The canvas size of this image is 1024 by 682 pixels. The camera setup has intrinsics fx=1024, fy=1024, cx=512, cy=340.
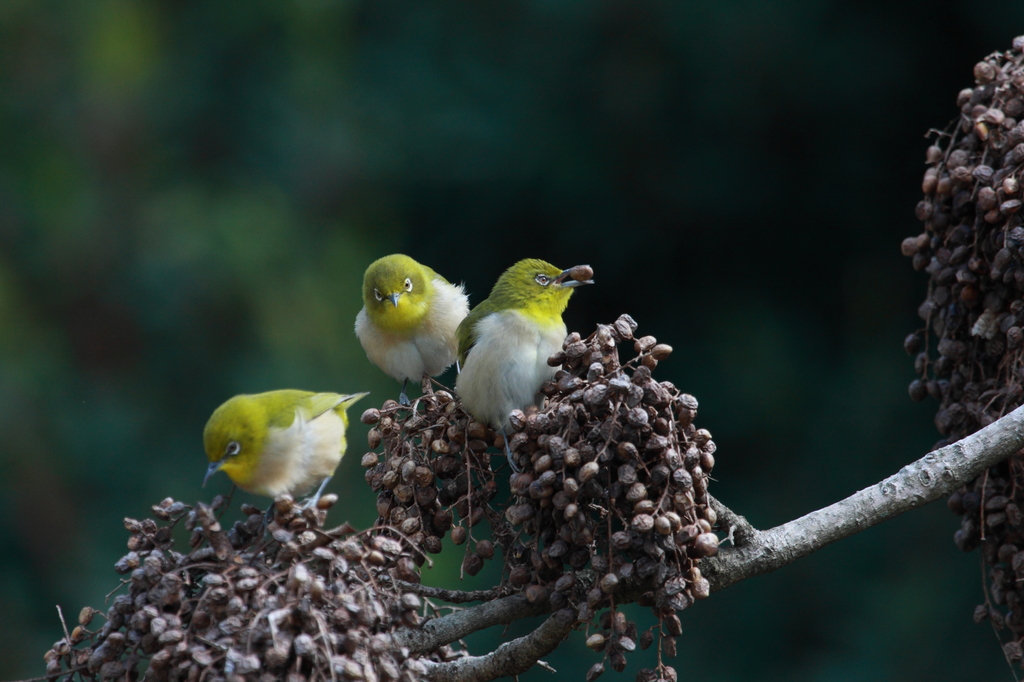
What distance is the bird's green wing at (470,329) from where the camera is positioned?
7.92ft

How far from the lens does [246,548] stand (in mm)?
1707

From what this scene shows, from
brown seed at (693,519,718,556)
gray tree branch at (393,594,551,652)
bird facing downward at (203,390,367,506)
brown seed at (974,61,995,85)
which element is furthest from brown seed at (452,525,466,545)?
brown seed at (974,61,995,85)

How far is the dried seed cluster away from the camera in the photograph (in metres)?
1.62

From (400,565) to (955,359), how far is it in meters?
1.26

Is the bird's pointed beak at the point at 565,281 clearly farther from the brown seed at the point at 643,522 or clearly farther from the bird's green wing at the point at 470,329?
the brown seed at the point at 643,522

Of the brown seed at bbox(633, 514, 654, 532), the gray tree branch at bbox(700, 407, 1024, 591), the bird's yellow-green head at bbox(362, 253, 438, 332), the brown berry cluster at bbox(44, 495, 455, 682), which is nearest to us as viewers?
the brown berry cluster at bbox(44, 495, 455, 682)

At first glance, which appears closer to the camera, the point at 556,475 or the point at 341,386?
the point at 556,475

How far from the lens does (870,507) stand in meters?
1.87

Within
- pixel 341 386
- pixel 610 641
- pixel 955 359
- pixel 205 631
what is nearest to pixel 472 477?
pixel 610 641

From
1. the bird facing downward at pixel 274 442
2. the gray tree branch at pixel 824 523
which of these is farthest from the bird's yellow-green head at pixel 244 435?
the gray tree branch at pixel 824 523

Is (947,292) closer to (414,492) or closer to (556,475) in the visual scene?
(556,475)

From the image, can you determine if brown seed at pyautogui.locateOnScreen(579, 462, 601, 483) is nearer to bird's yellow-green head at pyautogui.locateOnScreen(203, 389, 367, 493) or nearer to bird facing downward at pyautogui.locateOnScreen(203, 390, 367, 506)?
bird facing downward at pyautogui.locateOnScreen(203, 390, 367, 506)

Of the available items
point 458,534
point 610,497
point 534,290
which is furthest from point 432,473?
point 534,290

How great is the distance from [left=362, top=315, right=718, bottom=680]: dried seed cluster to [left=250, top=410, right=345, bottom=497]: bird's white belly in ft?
1.56
